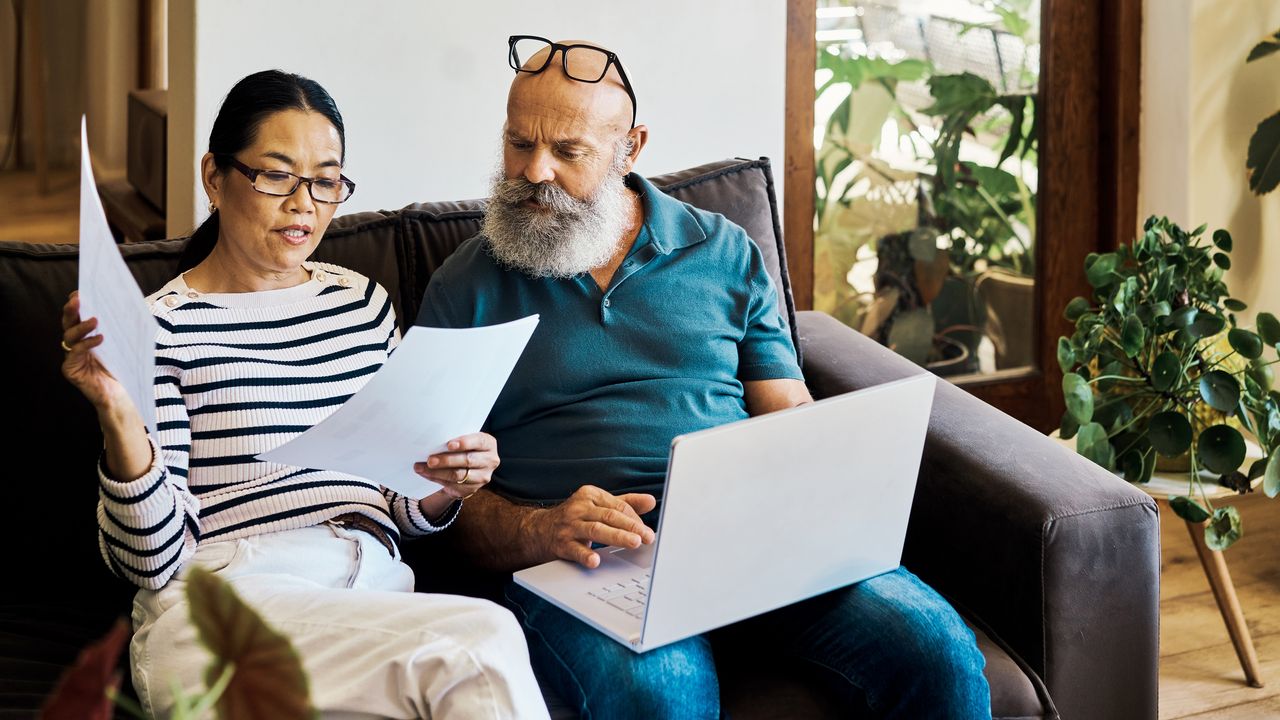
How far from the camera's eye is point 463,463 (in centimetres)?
141

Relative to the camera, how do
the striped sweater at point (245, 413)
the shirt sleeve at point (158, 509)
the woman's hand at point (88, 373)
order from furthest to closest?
1. the striped sweater at point (245, 413)
2. the shirt sleeve at point (158, 509)
3. the woman's hand at point (88, 373)

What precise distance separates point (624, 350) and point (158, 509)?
2.12 ft

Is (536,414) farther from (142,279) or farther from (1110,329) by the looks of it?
(1110,329)

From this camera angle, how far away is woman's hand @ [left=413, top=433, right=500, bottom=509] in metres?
1.41

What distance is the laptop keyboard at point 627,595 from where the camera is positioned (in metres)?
1.36

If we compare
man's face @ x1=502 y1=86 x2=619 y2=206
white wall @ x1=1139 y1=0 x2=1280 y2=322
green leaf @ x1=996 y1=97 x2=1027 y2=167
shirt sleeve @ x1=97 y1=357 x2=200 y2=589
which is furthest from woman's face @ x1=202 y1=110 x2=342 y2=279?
white wall @ x1=1139 y1=0 x2=1280 y2=322

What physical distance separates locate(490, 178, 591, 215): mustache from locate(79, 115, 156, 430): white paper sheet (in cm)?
73

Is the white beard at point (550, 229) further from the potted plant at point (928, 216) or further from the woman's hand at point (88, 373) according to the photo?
the potted plant at point (928, 216)

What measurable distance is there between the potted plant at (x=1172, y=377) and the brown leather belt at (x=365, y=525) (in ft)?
3.66

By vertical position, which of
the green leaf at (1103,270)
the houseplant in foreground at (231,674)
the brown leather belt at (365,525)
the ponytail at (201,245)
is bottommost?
the brown leather belt at (365,525)

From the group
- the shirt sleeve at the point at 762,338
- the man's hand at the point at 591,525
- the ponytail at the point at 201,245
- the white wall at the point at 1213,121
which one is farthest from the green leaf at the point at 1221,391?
the ponytail at the point at 201,245

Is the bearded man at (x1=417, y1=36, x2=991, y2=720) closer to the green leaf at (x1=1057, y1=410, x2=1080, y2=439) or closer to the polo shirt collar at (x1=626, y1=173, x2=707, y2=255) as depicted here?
the polo shirt collar at (x1=626, y1=173, x2=707, y2=255)

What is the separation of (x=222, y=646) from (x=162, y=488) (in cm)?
76

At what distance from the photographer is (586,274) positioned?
175cm
